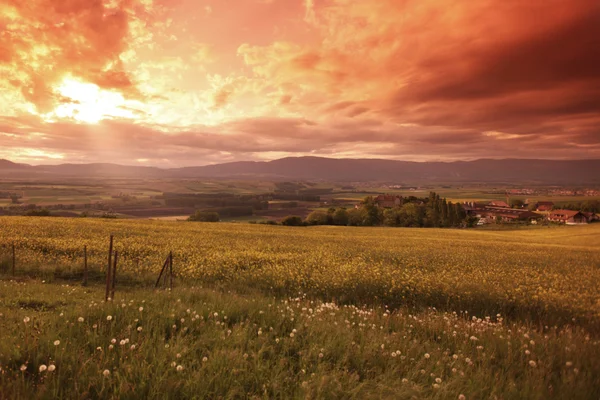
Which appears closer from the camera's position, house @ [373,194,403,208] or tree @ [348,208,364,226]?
tree @ [348,208,364,226]

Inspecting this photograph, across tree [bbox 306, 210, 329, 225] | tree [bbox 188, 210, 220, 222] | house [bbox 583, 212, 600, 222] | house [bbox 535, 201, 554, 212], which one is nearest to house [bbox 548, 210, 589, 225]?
house [bbox 583, 212, 600, 222]

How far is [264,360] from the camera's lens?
4223 millimetres

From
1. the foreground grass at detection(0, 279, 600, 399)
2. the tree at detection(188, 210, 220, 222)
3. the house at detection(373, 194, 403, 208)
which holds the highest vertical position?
the foreground grass at detection(0, 279, 600, 399)

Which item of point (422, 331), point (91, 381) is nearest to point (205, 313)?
point (91, 381)

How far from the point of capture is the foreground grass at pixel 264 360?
3395 millimetres

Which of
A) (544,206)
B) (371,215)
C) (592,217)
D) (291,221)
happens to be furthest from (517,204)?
(291,221)

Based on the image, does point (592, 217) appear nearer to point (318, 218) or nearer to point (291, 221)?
point (318, 218)

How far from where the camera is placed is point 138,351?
13.2 ft

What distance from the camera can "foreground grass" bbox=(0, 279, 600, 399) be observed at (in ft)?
11.1

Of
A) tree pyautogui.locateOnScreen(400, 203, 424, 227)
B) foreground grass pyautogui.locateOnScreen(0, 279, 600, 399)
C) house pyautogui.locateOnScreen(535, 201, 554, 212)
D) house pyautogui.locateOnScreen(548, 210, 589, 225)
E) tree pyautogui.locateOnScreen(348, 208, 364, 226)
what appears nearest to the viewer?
foreground grass pyautogui.locateOnScreen(0, 279, 600, 399)

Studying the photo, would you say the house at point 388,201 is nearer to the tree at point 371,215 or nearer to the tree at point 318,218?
the tree at point 371,215

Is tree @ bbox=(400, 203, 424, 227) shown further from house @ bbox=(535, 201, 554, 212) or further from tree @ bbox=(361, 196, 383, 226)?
house @ bbox=(535, 201, 554, 212)

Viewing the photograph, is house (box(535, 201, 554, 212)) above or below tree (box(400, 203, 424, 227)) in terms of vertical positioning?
above

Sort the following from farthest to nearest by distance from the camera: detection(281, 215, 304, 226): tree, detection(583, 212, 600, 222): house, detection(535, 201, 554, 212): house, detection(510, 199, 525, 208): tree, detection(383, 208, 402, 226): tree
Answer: detection(510, 199, 525, 208): tree → detection(535, 201, 554, 212): house → detection(383, 208, 402, 226): tree → detection(583, 212, 600, 222): house → detection(281, 215, 304, 226): tree
